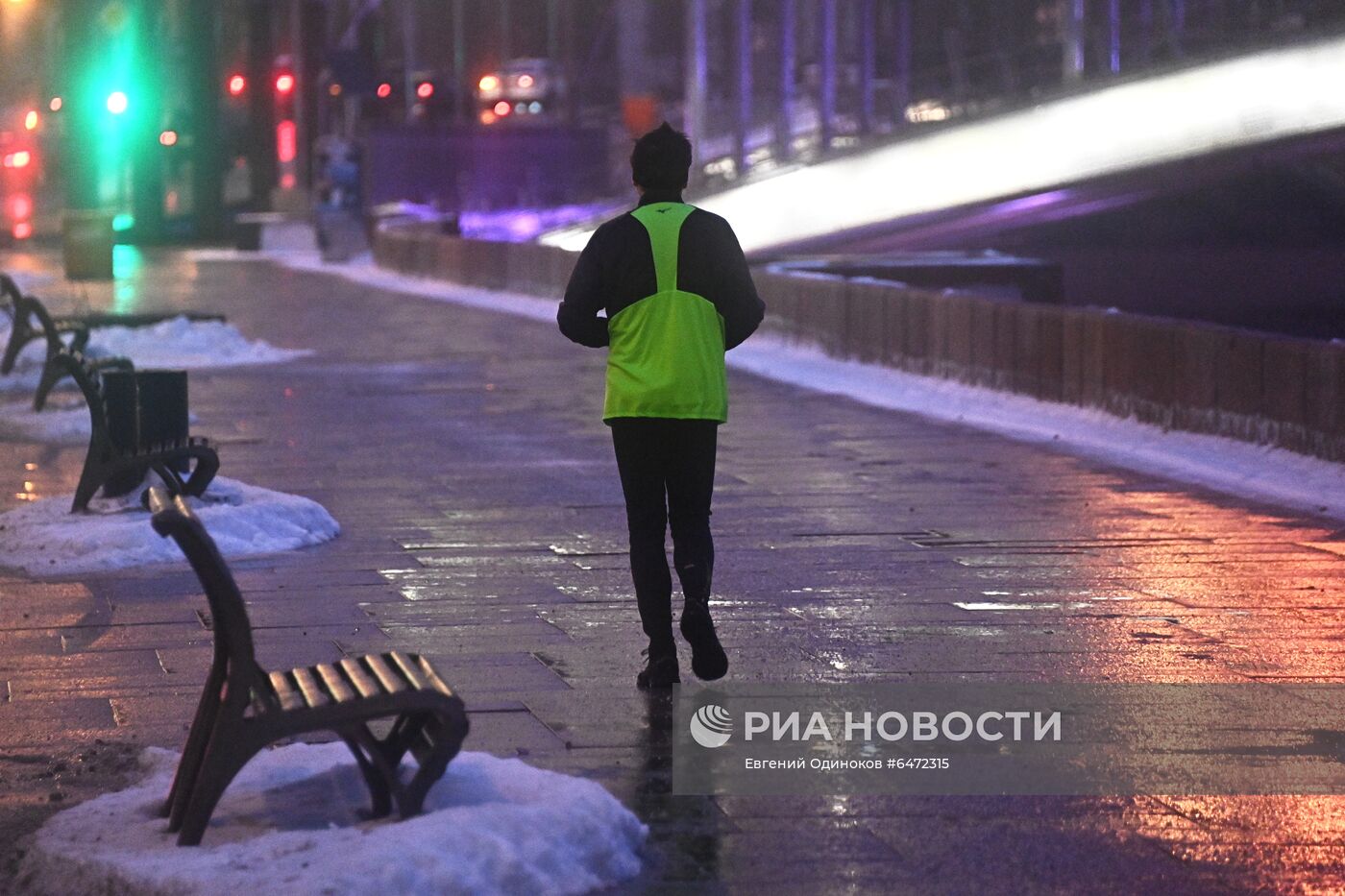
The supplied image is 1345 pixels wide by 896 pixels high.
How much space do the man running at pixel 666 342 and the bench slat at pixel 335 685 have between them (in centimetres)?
165

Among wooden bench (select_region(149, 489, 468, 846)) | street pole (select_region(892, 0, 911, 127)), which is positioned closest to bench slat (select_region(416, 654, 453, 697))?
wooden bench (select_region(149, 489, 468, 846))

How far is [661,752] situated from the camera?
21.2 ft

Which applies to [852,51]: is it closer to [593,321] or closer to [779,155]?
[779,155]

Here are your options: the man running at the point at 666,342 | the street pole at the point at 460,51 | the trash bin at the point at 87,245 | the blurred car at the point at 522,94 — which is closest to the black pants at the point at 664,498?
the man running at the point at 666,342

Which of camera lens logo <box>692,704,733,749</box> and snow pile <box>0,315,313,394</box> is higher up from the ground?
snow pile <box>0,315,313,394</box>

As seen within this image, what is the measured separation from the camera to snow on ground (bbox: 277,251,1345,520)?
40.3ft

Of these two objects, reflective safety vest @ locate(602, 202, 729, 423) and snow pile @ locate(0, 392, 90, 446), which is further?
snow pile @ locate(0, 392, 90, 446)

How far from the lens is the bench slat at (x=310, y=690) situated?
5156 millimetres

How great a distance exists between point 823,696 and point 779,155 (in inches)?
1553

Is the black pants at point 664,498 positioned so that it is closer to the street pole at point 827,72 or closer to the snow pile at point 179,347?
the snow pile at point 179,347

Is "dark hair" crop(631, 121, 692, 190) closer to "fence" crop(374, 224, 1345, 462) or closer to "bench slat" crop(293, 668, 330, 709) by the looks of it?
"bench slat" crop(293, 668, 330, 709)

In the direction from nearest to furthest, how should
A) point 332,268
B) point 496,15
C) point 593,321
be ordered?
point 593,321 < point 332,268 < point 496,15

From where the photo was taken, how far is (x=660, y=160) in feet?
22.9

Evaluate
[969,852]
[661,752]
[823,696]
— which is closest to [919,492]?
[823,696]
